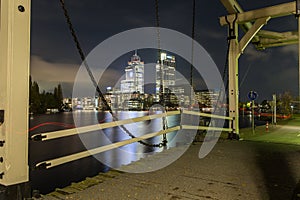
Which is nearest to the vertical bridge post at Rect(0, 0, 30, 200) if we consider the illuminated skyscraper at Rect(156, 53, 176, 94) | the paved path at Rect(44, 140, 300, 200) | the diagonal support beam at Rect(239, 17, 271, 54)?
the paved path at Rect(44, 140, 300, 200)

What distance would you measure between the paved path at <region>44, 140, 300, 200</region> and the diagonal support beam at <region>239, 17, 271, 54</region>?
4.77m

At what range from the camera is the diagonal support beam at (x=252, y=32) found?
9.17 m

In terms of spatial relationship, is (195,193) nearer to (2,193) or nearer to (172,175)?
(172,175)

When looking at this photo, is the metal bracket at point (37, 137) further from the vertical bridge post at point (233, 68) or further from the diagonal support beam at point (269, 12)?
the diagonal support beam at point (269, 12)

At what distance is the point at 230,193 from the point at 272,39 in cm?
1008

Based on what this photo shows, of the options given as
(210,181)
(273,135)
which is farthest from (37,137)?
(273,135)

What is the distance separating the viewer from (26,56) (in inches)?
121

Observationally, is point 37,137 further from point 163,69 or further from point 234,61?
point 234,61

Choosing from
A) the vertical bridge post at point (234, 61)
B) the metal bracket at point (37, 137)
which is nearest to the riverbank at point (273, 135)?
the vertical bridge post at point (234, 61)

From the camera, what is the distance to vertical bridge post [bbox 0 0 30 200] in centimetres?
292

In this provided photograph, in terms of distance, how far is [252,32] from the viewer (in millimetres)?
9430

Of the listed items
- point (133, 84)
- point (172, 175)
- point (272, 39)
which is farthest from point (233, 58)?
→ point (133, 84)

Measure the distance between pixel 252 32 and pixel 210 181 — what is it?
22.3 ft

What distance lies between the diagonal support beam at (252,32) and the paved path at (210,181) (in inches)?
188
